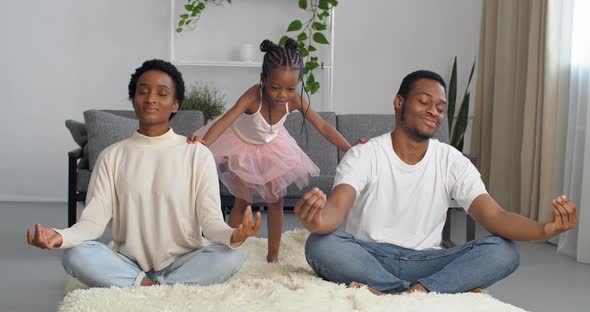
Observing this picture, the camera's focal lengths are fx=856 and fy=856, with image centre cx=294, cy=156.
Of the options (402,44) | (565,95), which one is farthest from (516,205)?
(402,44)

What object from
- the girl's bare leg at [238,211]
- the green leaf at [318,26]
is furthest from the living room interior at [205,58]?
the girl's bare leg at [238,211]

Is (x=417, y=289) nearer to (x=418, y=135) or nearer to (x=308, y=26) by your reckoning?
(x=418, y=135)

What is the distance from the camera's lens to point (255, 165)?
3383mm

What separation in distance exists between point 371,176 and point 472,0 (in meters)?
4.03

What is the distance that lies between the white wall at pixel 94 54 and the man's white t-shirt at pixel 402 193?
3.75 metres

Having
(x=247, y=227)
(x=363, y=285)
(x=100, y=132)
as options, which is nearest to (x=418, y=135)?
(x=363, y=285)

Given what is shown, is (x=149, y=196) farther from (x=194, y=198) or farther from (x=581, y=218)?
(x=581, y=218)

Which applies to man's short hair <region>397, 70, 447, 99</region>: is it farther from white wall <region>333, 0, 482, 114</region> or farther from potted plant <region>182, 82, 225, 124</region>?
white wall <region>333, 0, 482, 114</region>

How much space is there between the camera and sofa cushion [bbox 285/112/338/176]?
456cm

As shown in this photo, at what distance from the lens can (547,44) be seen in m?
4.66

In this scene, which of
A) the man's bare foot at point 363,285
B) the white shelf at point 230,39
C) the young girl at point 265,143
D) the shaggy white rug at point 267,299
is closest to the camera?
the shaggy white rug at point 267,299

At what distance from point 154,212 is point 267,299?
51 cm

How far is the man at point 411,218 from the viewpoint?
246 cm

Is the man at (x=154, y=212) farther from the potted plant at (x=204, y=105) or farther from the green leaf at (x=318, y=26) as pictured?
the green leaf at (x=318, y=26)
